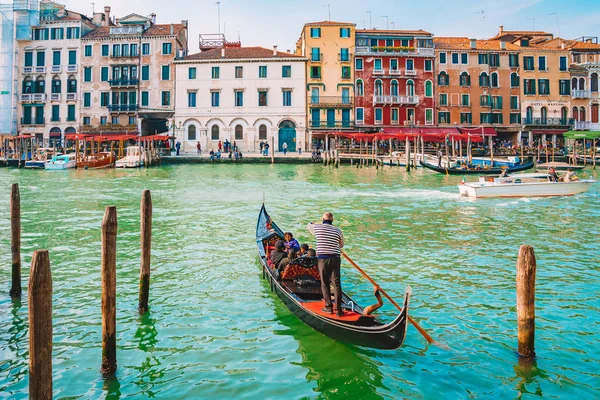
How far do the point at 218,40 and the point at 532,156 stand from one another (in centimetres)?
2657

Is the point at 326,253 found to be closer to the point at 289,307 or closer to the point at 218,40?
the point at 289,307

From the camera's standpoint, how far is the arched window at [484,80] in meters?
42.7

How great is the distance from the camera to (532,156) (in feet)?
127

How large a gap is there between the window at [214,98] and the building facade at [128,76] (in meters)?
3.10

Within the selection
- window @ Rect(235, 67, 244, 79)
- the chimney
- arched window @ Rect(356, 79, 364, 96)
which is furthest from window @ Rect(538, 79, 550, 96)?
the chimney

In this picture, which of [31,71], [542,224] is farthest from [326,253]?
Answer: [31,71]

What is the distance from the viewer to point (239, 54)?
42.1m

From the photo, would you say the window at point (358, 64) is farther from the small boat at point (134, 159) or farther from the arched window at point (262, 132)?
the small boat at point (134, 159)

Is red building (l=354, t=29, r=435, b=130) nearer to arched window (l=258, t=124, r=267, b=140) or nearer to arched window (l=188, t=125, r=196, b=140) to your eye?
arched window (l=258, t=124, r=267, b=140)

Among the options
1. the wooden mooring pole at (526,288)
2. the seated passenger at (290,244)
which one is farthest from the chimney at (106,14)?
the wooden mooring pole at (526,288)

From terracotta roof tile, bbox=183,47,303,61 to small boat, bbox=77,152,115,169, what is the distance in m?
10.8

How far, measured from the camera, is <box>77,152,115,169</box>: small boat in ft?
112

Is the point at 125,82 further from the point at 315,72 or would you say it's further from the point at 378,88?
the point at 378,88

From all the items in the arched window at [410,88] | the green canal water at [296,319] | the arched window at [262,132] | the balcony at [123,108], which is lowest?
the green canal water at [296,319]
